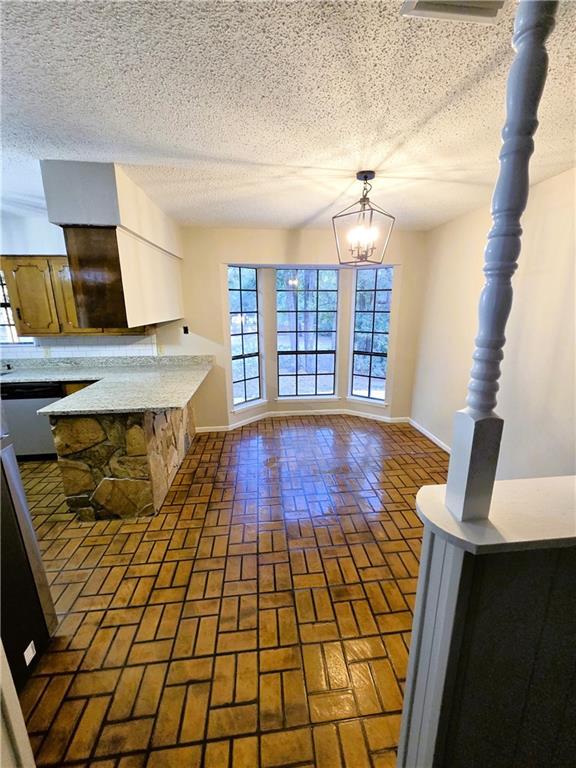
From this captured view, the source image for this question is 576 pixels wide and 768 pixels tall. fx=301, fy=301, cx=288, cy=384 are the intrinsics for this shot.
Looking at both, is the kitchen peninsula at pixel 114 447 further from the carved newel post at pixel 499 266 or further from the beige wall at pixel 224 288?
the carved newel post at pixel 499 266

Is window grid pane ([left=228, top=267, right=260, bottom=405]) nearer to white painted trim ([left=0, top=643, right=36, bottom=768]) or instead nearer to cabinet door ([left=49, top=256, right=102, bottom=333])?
cabinet door ([left=49, top=256, right=102, bottom=333])

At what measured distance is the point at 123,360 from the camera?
3.80m

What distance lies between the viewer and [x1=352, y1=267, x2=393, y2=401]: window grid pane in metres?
4.25

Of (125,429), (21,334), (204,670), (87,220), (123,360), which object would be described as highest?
(87,220)

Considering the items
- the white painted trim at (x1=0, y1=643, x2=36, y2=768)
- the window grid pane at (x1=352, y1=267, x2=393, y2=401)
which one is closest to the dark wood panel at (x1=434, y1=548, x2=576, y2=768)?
the white painted trim at (x1=0, y1=643, x2=36, y2=768)

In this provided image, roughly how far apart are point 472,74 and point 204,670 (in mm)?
2882

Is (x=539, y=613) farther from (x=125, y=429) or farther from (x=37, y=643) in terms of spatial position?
(x=125, y=429)

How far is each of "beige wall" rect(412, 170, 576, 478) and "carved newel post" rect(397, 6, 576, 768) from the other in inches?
60.5

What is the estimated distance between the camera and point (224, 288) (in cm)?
387

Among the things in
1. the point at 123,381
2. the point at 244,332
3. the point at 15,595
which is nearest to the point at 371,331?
the point at 244,332

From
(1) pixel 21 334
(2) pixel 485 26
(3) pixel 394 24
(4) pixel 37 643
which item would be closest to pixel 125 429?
(4) pixel 37 643

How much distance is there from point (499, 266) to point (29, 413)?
426 cm

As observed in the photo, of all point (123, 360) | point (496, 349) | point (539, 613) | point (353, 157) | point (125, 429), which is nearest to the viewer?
point (496, 349)

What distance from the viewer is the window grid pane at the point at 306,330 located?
442cm
